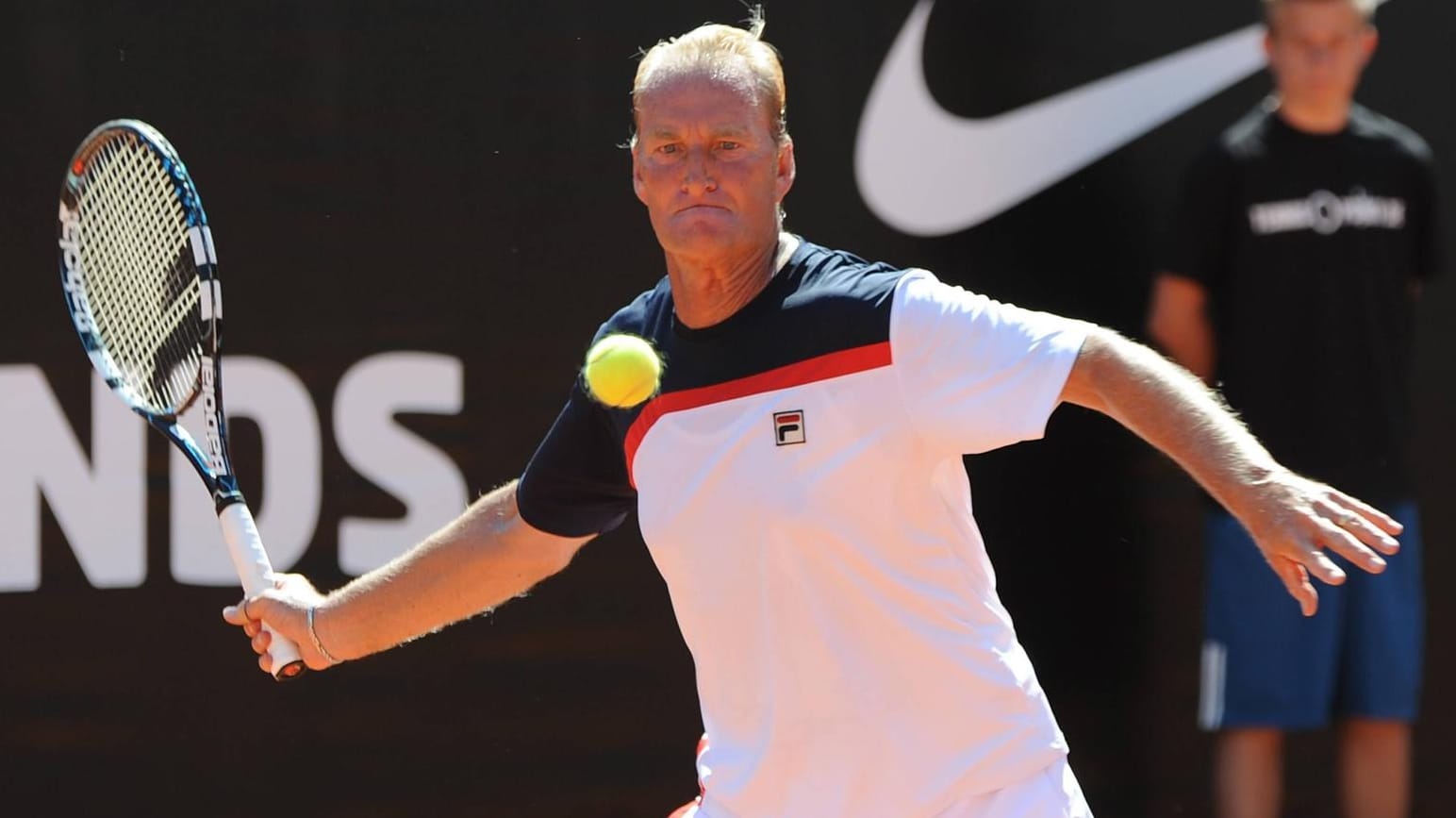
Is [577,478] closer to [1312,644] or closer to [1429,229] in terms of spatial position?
[1312,644]

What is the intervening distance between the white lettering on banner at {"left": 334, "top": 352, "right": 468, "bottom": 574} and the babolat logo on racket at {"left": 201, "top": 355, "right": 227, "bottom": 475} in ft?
3.60

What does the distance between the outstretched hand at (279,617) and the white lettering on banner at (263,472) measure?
1.32 metres

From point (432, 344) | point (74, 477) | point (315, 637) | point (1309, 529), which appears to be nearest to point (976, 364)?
point (1309, 529)

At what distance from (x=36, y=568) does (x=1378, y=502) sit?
296 cm

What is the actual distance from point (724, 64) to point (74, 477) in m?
2.33

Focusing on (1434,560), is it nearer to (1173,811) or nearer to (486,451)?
(1173,811)

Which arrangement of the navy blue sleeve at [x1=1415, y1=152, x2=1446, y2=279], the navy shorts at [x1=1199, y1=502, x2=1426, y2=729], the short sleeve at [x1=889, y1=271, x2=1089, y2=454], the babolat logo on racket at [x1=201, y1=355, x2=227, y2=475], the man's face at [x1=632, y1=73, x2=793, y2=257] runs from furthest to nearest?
the navy blue sleeve at [x1=1415, y1=152, x2=1446, y2=279] < the navy shorts at [x1=1199, y1=502, x2=1426, y2=729] < the babolat logo on racket at [x1=201, y1=355, x2=227, y2=475] < the man's face at [x1=632, y1=73, x2=793, y2=257] < the short sleeve at [x1=889, y1=271, x2=1089, y2=454]

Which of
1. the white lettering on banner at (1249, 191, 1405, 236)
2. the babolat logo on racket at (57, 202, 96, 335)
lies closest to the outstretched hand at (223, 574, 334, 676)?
the babolat logo on racket at (57, 202, 96, 335)

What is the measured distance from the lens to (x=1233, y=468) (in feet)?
7.60

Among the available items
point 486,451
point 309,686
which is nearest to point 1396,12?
point 486,451

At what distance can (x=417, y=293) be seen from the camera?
4.37 m

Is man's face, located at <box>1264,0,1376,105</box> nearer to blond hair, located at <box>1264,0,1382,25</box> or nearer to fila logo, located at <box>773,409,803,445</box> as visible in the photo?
blond hair, located at <box>1264,0,1382,25</box>

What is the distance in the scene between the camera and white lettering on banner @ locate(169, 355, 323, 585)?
436 centimetres

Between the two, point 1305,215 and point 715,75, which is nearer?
point 715,75
